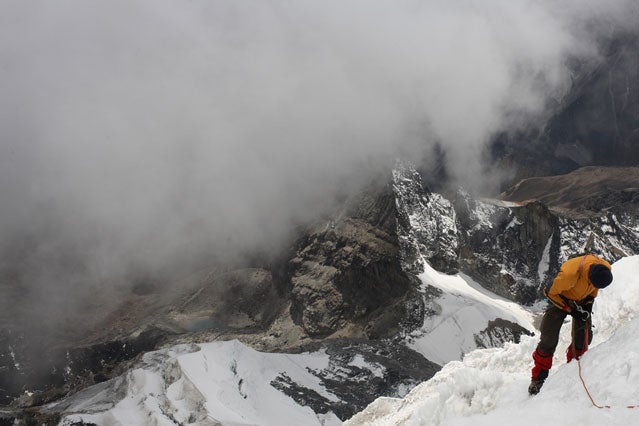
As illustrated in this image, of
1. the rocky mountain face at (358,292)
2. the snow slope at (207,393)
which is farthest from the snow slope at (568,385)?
the rocky mountain face at (358,292)

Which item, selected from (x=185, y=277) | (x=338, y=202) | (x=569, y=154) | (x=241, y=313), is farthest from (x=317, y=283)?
(x=569, y=154)

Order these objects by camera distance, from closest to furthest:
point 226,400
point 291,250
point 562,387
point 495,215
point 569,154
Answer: point 562,387, point 226,400, point 291,250, point 495,215, point 569,154

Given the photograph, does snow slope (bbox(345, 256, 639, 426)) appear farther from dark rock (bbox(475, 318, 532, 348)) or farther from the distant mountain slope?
the distant mountain slope

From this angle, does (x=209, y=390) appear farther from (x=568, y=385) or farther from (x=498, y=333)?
(x=498, y=333)

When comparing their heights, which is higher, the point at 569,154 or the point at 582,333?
the point at 582,333

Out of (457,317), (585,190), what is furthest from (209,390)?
(585,190)

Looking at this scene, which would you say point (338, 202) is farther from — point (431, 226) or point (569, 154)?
point (569, 154)

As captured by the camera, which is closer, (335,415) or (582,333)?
(582,333)

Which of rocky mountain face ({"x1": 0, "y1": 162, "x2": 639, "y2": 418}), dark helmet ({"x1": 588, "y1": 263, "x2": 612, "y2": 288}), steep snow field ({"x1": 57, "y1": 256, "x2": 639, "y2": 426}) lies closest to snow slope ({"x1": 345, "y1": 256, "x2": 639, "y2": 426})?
steep snow field ({"x1": 57, "y1": 256, "x2": 639, "y2": 426})

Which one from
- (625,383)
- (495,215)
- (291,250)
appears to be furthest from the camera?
(495,215)
